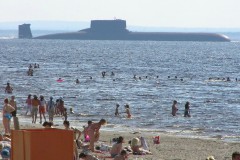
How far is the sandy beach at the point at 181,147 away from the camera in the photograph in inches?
917

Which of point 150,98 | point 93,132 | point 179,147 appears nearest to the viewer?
point 93,132

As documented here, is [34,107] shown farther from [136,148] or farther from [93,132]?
[136,148]

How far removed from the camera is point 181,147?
26.0m

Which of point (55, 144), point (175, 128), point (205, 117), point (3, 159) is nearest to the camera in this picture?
point (55, 144)

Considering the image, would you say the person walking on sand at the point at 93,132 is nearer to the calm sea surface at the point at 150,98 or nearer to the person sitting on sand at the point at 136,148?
the person sitting on sand at the point at 136,148

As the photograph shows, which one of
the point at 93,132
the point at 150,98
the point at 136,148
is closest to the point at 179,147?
the point at 136,148

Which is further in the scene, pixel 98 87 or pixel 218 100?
pixel 98 87

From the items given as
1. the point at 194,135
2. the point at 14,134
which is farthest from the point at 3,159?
the point at 194,135

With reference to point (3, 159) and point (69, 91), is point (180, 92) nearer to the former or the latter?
point (69, 91)

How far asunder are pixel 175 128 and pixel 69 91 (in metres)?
24.9

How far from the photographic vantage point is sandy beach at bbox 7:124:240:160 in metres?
23.3

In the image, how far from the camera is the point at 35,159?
38.3 ft

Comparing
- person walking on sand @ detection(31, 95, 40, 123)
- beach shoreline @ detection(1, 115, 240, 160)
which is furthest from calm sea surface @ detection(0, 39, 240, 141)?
person walking on sand @ detection(31, 95, 40, 123)

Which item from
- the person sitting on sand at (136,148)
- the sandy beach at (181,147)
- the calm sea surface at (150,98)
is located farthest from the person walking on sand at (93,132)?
the calm sea surface at (150,98)
